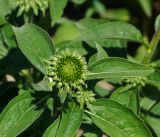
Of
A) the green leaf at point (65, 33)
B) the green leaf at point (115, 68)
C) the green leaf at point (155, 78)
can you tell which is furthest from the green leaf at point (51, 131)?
the green leaf at point (65, 33)

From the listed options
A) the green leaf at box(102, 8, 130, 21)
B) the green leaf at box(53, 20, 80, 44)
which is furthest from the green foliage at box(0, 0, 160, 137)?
the green leaf at box(102, 8, 130, 21)

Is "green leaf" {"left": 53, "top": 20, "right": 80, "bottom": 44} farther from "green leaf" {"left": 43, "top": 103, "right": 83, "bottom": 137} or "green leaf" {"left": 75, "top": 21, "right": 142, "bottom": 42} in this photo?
"green leaf" {"left": 43, "top": 103, "right": 83, "bottom": 137}

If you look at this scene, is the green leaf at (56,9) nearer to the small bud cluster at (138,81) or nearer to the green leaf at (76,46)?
the green leaf at (76,46)

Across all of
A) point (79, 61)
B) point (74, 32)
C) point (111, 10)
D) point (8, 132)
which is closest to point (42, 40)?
point (79, 61)

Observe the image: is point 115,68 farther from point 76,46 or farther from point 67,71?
point 76,46

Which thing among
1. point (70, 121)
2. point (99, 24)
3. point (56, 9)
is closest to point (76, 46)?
point (99, 24)

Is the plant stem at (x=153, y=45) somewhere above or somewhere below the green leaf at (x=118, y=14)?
above

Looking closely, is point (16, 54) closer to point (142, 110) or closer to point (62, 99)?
point (62, 99)
